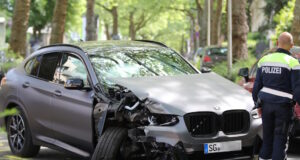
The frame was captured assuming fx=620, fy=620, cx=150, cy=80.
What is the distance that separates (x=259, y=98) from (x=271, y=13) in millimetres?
35992

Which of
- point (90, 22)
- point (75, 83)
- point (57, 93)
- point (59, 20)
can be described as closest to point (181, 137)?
point (75, 83)

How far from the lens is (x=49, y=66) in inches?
335

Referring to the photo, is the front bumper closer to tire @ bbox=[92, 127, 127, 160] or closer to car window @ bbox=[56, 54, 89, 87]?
tire @ bbox=[92, 127, 127, 160]

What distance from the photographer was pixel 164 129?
6.38 meters

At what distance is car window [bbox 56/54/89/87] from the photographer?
7.76 m

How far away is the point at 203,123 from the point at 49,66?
9.32 feet

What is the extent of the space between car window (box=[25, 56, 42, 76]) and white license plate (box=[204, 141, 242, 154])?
3318 millimetres

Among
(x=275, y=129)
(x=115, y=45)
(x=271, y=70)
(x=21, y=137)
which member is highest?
(x=115, y=45)

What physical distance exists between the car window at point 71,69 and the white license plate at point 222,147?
1.92 m

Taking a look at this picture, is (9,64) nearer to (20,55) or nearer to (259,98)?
(20,55)

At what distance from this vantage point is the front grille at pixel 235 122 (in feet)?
21.8

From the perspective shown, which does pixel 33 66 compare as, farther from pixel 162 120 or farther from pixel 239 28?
pixel 239 28

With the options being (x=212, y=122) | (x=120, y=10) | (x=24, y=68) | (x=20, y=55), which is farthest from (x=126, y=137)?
(x=120, y=10)

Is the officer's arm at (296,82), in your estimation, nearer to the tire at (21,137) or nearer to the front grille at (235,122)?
the front grille at (235,122)
